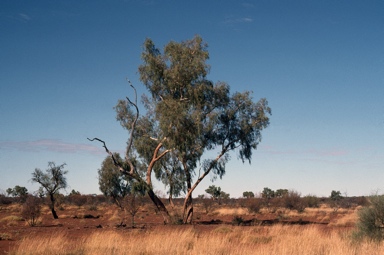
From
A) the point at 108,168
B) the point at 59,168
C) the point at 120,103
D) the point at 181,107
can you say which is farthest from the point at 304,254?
the point at 108,168

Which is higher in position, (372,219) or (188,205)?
(188,205)

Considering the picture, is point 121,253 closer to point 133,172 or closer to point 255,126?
point 133,172

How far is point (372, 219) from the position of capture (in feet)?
52.6

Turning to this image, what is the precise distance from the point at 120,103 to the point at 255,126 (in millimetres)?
10573

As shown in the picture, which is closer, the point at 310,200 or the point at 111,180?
the point at 111,180

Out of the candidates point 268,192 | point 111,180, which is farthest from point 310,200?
point 268,192

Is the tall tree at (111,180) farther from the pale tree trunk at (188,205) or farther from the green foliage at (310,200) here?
the green foliage at (310,200)

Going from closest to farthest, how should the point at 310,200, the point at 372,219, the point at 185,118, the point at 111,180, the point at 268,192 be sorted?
1. the point at 372,219
2. the point at 185,118
3. the point at 111,180
4. the point at 310,200
5. the point at 268,192

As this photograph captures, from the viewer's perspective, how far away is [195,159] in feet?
98.5

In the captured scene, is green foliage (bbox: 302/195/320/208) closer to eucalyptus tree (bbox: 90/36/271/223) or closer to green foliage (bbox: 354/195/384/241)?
eucalyptus tree (bbox: 90/36/271/223)

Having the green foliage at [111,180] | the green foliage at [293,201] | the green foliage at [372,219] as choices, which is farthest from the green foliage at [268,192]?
the green foliage at [372,219]

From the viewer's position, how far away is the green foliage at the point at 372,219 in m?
15.8

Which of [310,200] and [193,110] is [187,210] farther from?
[310,200]

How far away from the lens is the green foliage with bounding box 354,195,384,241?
15844mm
